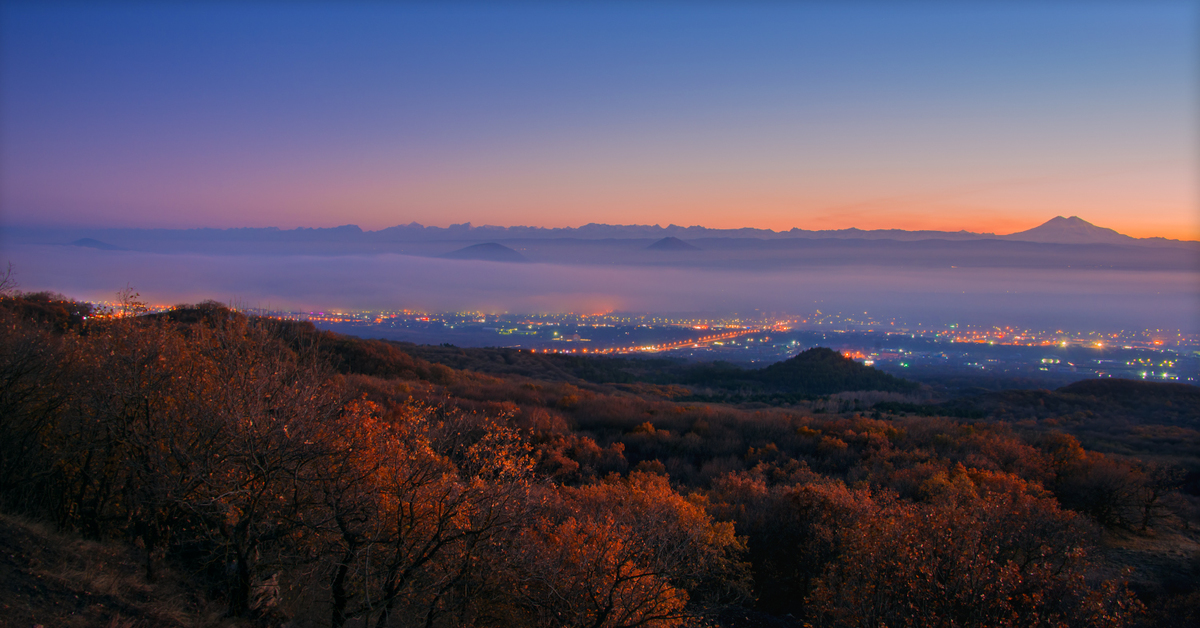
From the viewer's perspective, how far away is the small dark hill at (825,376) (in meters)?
62.7

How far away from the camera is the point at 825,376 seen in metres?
65.3

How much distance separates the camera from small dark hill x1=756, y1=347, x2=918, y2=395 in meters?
62.7

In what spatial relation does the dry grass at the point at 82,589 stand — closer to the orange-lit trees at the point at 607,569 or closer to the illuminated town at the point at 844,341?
the orange-lit trees at the point at 607,569

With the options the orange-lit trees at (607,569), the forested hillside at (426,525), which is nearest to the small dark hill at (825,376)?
the forested hillside at (426,525)

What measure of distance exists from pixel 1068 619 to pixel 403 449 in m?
12.0

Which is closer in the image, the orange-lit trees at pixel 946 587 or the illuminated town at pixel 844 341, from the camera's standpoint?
the orange-lit trees at pixel 946 587

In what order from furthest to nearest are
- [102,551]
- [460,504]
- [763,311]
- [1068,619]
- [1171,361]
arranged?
[763,311] → [1171,361] → [102,551] → [460,504] → [1068,619]

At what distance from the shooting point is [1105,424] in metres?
38.7

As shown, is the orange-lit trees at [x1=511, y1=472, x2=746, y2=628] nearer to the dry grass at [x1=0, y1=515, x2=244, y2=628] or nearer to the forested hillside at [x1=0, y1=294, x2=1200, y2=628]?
the forested hillside at [x1=0, y1=294, x2=1200, y2=628]

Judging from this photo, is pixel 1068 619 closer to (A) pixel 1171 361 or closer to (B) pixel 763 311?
(A) pixel 1171 361

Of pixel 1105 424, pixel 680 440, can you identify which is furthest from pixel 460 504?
pixel 1105 424

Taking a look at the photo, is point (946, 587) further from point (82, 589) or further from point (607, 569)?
point (82, 589)

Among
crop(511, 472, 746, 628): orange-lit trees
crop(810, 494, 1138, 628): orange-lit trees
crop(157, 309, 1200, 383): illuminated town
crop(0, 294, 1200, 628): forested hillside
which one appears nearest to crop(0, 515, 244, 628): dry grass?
crop(0, 294, 1200, 628): forested hillside

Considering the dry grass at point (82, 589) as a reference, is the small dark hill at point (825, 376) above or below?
below
